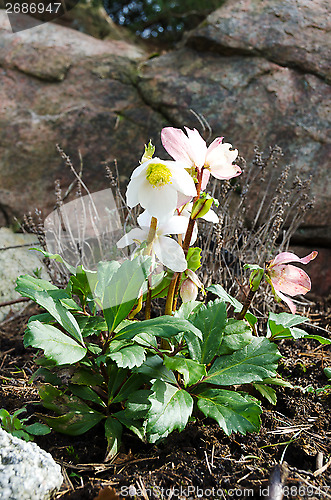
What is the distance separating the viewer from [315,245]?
3.35 meters

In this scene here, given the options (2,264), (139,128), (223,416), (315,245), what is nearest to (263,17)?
(139,128)

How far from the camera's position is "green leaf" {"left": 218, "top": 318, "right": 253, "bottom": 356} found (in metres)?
1.43

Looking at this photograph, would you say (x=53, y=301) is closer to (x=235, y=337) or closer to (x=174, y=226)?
(x=174, y=226)

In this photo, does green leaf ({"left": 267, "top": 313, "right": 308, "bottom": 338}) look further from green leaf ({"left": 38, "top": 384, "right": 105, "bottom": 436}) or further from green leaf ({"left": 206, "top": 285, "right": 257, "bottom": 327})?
green leaf ({"left": 38, "top": 384, "right": 105, "bottom": 436})

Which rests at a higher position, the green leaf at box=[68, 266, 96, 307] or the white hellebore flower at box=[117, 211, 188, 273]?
the white hellebore flower at box=[117, 211, 188, 273]

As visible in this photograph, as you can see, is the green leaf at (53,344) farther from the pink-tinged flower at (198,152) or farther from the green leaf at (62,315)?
the pink-tinged flower at (198,152)

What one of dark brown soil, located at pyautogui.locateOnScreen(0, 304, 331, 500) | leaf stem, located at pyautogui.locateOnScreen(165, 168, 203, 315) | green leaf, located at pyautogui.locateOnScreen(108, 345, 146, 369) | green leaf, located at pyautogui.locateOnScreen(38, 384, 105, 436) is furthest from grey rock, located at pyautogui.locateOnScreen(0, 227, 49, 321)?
green leaf, located at pyautogui.locateOnScreen(108, 345, 146, 369)

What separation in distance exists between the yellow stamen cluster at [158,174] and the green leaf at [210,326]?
1.61 ft

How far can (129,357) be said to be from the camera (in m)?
1.17

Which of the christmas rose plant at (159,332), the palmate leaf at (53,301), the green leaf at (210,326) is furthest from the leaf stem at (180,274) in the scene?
the palmate leaf at (53,301)

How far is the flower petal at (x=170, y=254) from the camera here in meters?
1.26

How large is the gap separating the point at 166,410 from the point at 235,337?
1.20 ft

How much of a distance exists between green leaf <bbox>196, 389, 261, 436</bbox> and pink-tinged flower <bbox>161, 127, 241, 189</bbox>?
661 mm

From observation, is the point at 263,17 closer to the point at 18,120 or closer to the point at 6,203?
the point at 18,120
